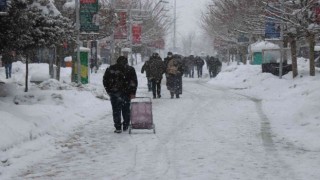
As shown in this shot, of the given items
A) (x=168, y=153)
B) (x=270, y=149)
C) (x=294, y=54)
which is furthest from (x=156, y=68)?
(x=168, y=153)

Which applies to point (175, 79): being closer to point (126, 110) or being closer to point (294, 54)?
point (294, 54)

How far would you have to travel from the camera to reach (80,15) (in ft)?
64.7

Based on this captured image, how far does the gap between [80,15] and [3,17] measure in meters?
6.39

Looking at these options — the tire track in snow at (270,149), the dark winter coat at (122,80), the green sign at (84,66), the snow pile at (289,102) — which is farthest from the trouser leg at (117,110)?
the green sign at (84,66)

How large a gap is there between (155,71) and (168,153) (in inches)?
429

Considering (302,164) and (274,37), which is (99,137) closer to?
(302,164)

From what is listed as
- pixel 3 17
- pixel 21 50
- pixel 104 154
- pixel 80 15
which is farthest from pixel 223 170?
pixel 80 15

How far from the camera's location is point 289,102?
16.5 metres

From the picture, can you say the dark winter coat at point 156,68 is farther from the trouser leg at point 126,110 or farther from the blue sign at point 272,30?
the trouser leg at point 126,110

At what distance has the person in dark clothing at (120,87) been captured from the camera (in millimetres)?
11586

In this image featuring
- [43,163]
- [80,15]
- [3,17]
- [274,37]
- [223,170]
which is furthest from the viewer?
[274,37]

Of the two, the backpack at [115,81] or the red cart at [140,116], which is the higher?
the backpack at [115,81]

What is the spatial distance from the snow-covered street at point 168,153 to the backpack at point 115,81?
3.21 ft

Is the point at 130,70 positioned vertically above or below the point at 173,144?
above
